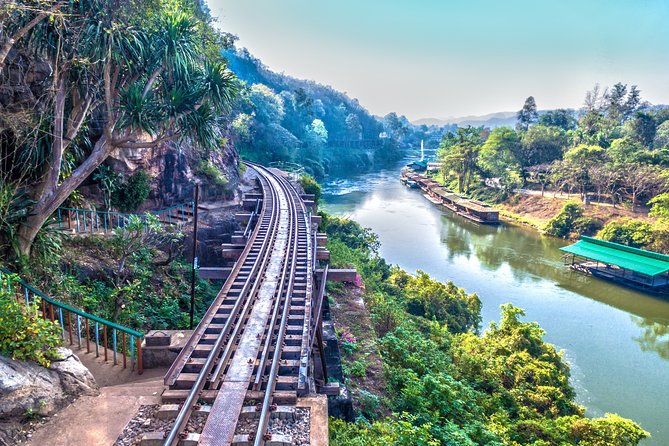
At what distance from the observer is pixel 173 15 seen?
42.1 feet

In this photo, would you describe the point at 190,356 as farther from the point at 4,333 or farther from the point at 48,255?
the point at 48,255

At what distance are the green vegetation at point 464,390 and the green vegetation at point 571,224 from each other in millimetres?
26075

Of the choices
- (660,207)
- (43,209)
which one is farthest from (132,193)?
(660,207)

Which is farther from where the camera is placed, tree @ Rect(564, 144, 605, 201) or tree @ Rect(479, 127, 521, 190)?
tree @ Rect(479, 127, 521, 190)

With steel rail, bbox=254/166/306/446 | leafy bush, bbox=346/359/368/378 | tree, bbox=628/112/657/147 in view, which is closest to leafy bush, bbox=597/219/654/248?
tree, bbox=628/112/657/147

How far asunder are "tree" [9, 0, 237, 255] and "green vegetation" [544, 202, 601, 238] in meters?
38.3

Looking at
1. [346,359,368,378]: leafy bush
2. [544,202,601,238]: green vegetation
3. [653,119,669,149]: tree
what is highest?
[653,119,669,149]: tree

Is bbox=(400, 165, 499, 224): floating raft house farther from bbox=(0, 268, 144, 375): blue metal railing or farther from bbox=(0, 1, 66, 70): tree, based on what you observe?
bbox=(0, 1, 66, 70): tree

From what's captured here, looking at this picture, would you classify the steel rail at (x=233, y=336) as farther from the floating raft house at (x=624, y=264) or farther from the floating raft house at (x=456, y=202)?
the floating raft house at (x=456, y=202)

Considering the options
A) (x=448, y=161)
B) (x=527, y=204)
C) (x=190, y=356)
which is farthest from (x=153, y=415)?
(x=448, y=161)

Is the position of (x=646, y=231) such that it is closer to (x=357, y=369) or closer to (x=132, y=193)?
(x=357, y=369)

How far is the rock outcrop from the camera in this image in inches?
235

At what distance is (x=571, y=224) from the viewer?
42344 millimetres

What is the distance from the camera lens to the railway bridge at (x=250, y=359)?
634cm
